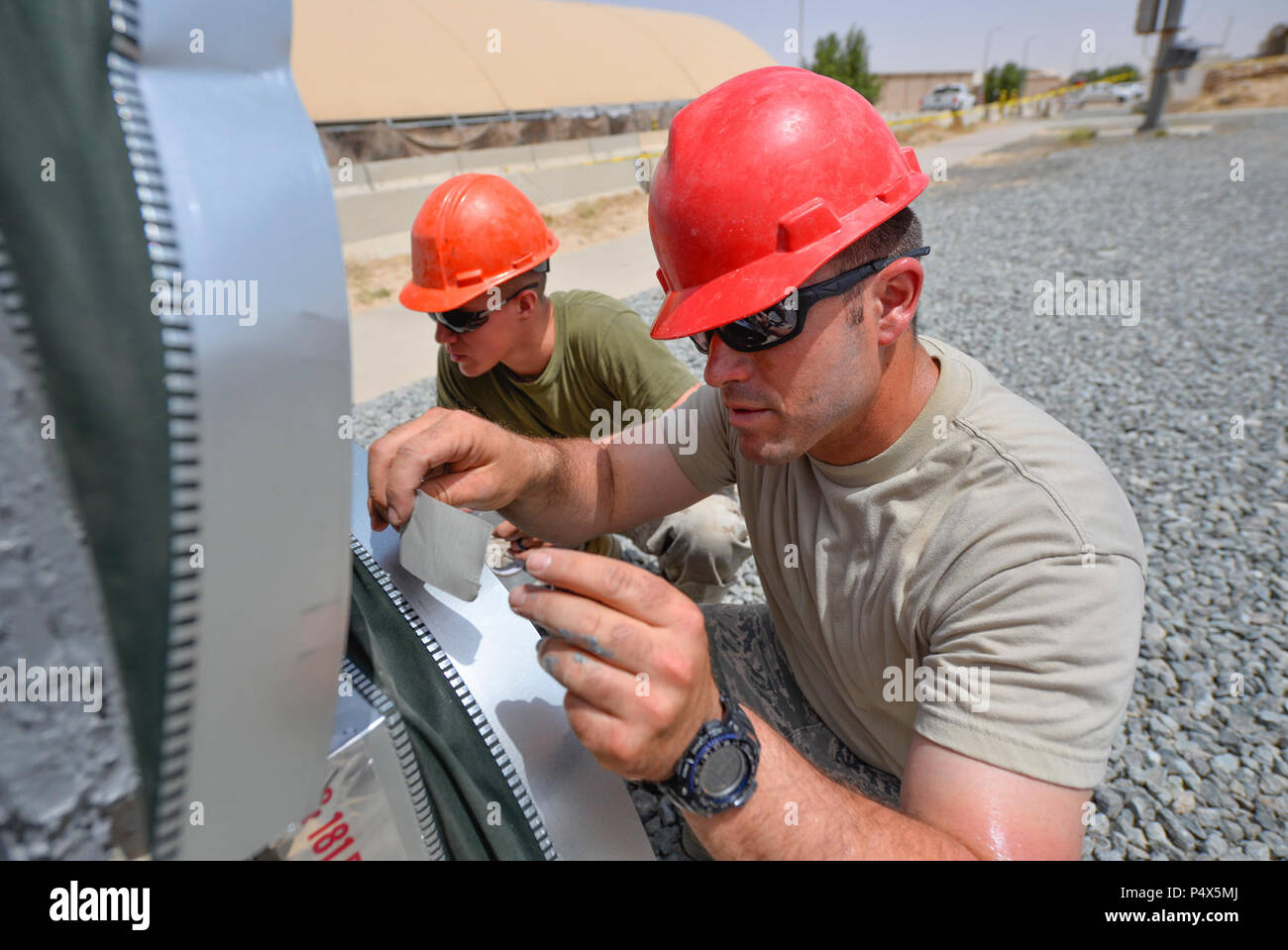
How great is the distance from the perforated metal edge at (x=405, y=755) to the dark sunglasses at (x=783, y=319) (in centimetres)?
87

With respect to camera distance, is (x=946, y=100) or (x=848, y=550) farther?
(x=946, y=100)

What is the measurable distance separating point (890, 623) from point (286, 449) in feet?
4.35

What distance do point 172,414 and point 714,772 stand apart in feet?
2.77

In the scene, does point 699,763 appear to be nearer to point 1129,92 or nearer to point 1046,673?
point 1046,673

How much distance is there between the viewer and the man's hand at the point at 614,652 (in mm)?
970

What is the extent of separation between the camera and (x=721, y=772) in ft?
3.51

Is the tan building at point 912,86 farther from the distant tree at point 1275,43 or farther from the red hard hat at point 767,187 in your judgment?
the red hard hat at point 767,187

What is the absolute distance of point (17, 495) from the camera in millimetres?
557

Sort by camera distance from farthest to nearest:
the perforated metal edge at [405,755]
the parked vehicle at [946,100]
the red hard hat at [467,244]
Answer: the parked vehicle at [946,100], the red hard hat at [467,244], the perforated metal edge at [405,755]

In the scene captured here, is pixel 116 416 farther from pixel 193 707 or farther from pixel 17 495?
pixel 193 707

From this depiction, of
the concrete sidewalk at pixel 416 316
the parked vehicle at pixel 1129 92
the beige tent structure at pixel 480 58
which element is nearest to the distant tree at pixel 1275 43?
the parked vehicle at pixel 1129 92

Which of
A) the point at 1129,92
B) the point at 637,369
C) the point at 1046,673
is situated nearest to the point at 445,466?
the point at 1046,673
